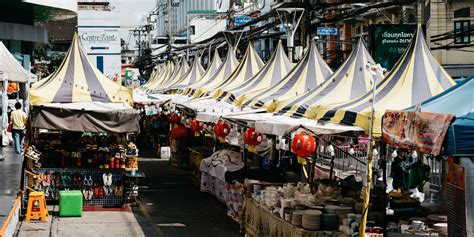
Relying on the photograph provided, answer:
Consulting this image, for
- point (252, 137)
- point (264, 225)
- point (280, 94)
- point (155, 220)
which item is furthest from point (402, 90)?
point (155, 220)

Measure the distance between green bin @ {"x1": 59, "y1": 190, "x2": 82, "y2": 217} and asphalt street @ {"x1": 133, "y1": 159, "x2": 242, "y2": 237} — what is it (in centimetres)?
148

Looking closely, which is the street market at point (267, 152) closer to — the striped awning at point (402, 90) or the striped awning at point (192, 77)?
the striped awning at point (402, 90)

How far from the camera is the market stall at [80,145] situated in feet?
60.4

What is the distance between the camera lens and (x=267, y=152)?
746 inches

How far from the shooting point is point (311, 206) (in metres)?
12.5

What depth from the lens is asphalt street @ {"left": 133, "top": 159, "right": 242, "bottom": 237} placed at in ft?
54.5

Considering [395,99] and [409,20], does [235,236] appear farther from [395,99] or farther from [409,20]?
[409,20]

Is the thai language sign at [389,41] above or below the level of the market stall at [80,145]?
above

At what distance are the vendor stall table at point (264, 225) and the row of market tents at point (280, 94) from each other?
1.50 meters

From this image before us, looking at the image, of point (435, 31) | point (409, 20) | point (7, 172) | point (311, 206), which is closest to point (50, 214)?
point (7, 172)

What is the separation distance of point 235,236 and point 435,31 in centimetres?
2662

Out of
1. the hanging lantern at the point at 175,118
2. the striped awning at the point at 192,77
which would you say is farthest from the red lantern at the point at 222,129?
the striped awning at the point at 192,77

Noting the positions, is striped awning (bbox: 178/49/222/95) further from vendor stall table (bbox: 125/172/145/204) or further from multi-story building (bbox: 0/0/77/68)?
vendor stall table (bbox: 125/172/145/204)

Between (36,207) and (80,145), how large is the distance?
9.76 ft
